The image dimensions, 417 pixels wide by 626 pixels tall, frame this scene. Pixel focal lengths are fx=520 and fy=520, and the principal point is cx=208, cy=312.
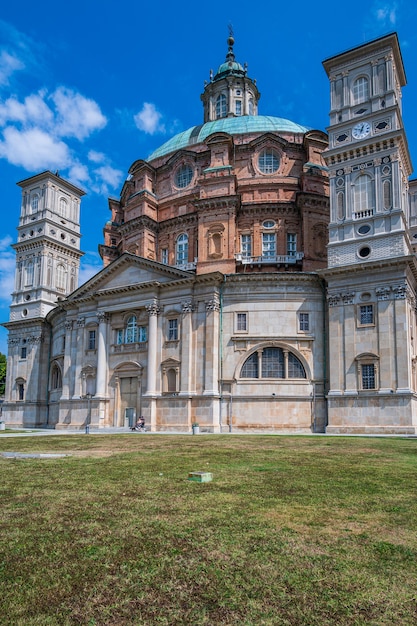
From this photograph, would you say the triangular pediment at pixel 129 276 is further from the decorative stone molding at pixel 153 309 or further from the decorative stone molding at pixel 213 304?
the decorative stone molding at pixel 213 304

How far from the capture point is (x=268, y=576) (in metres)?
5.85

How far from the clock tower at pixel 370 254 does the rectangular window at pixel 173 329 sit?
42.7 ft

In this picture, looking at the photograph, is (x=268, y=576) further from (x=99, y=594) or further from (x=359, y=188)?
(x=359, y=188)

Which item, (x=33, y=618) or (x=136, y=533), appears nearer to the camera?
(x=33, y=618)

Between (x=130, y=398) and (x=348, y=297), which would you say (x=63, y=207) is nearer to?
(x=130, y=398)

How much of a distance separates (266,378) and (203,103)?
43087 millimetres

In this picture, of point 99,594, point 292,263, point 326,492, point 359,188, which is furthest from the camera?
point 292,263

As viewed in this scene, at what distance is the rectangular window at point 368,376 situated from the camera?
38375mm

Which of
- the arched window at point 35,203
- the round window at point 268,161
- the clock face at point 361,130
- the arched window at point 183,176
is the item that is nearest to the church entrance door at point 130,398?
the arched window at point 183,176

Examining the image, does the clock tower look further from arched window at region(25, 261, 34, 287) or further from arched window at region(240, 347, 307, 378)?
arched window at region(25, 261, 34, 287)

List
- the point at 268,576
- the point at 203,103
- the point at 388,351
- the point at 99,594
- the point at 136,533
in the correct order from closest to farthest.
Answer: the point at 99,594 → the point at 268,576 → the point at 136,533 → the point at 388,351 → the point at 203,103

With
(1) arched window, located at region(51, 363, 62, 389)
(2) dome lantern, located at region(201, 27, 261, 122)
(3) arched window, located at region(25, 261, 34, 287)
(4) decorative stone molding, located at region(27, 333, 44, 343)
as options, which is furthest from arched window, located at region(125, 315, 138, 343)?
(2) dome lantern, located at region(201, 27, 261, 122)

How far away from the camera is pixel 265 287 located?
142 feet

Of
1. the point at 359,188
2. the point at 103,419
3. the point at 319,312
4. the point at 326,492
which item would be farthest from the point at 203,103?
the point at 326,492
